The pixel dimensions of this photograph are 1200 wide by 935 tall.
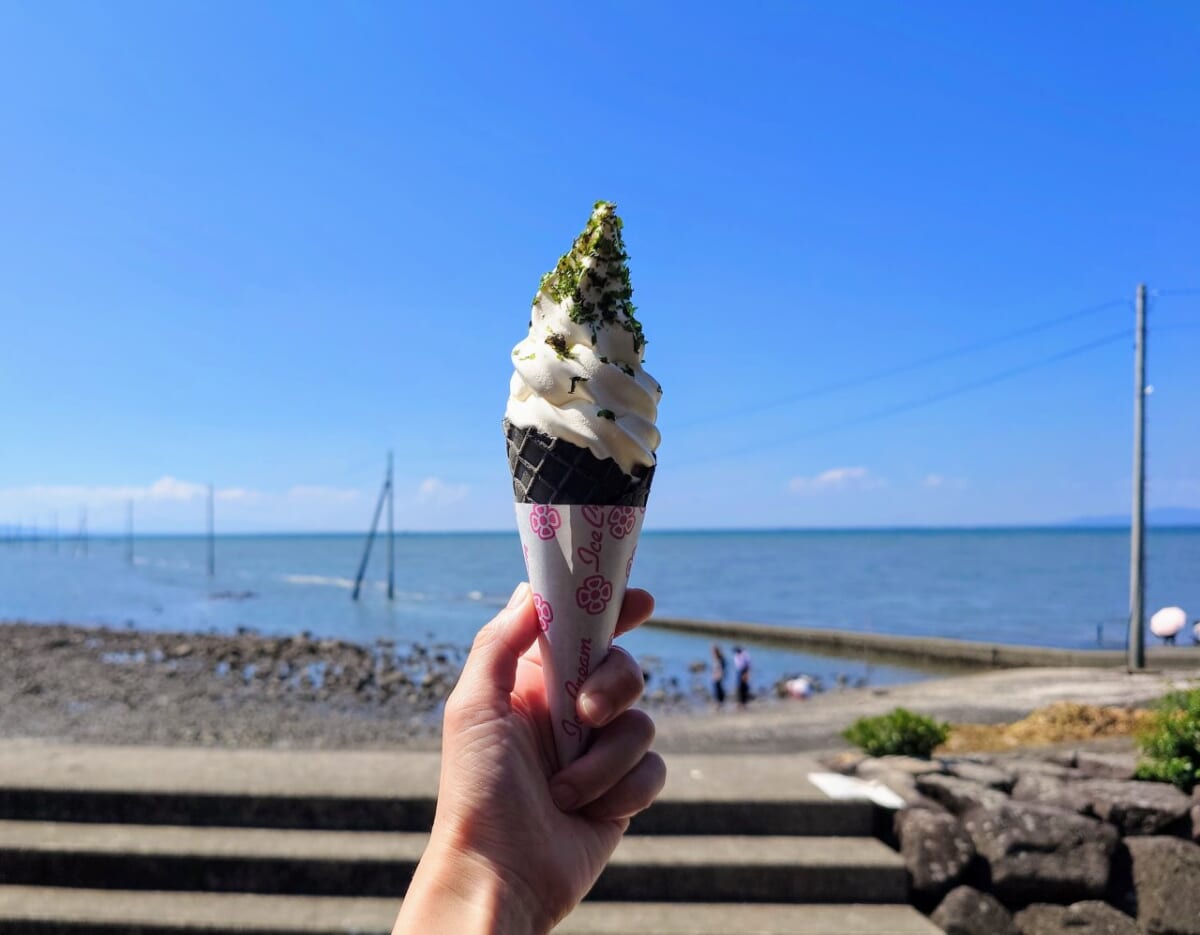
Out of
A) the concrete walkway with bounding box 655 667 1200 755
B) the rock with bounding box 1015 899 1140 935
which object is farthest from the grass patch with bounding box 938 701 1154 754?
the rock with bounding box 1015 899 1140 935

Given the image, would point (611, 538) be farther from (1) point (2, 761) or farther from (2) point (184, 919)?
(1) point (2, 761)

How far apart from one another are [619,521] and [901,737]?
20.7ft

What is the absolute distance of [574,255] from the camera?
94.6 inches

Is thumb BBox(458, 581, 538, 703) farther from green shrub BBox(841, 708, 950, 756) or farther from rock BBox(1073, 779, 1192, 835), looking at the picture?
green shrub BBox(841, 708, 950, 756)

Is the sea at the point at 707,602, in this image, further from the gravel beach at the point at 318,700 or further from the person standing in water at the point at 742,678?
the gravel beach at the point at 318,700

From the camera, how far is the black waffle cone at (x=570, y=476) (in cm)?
229

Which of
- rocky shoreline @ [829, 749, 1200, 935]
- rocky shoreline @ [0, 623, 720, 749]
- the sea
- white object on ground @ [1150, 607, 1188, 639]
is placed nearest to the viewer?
rocky shoreline @ [829, 749, 1200, 935]

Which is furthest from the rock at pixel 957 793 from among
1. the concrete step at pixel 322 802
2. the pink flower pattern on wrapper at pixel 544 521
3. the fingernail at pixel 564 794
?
the pink flower pattern on wrapper at pixel 544 521

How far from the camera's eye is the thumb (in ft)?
7.65

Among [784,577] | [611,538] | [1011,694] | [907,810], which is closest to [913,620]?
[1011,694]

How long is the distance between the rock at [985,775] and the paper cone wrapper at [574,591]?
515 cm

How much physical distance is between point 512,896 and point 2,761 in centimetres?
611

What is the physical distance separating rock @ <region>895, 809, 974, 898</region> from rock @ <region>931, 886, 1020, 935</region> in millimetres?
94

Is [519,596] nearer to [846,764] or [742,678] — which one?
[846,764]
